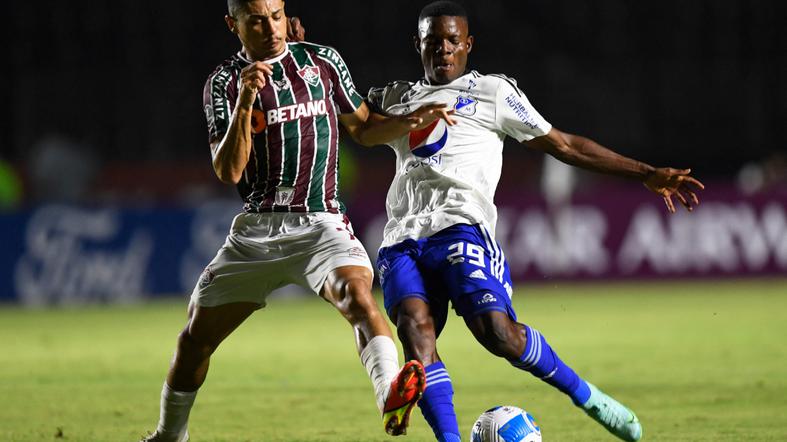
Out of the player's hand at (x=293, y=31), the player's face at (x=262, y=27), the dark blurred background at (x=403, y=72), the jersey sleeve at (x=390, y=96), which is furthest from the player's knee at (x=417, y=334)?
the dark blurred background at (x=403, y=72)

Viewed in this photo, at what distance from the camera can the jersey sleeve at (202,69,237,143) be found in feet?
18.7

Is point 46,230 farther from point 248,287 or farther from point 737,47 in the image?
point 737,47

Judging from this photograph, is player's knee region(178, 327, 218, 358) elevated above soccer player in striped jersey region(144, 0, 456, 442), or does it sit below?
below

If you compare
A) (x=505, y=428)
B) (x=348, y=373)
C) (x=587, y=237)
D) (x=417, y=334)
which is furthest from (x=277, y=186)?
(x=587, y=237)

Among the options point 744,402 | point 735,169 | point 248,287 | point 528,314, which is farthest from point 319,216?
point 735,169

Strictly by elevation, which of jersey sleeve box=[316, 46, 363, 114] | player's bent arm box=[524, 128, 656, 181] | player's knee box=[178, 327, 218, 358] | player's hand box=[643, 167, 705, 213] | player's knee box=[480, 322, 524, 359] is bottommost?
player's knee box=[178, 327, 218, 358]

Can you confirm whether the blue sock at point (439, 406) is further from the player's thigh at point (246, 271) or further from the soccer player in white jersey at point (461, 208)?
the player's thigh at point (246, 271)

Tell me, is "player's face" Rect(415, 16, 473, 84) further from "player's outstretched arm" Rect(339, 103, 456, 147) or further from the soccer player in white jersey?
"player's outstretched arm" Rect(339, 103, 456, 147)

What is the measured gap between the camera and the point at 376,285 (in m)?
19.6

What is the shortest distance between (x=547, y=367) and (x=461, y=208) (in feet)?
3.02

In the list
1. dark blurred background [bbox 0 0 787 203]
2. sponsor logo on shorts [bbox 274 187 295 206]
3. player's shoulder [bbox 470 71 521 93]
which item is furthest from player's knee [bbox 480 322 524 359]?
dark blurred background [bbox 0 0 787 203]

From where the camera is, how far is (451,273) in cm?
601

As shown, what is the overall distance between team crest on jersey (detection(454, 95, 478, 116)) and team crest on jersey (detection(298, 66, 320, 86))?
827 mm

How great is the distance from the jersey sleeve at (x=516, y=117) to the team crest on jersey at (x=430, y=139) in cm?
30
